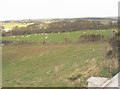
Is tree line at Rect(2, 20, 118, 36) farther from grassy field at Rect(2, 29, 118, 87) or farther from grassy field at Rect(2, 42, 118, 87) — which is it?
grassy field at Rect(2, 42, 118, 87)

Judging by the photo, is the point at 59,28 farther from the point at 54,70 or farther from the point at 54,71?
the point at 54,71

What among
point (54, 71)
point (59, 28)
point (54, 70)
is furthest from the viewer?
point (59, 28)

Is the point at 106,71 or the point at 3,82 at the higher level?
the point at 106,71

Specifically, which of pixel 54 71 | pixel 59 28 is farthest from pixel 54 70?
pixel 59 28

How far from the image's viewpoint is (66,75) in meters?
21.0

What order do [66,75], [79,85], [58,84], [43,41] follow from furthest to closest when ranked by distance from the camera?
[43,41] → [66,75] → [58,84] → [79,85]

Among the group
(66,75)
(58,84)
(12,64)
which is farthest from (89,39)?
(58,84)

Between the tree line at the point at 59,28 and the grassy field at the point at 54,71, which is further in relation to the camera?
the tree line at the point at 59,28

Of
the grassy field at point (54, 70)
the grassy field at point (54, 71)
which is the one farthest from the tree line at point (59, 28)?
the grassy field at point (54, 71)

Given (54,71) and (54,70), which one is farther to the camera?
(54,70)

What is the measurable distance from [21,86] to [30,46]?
23702 millimetres

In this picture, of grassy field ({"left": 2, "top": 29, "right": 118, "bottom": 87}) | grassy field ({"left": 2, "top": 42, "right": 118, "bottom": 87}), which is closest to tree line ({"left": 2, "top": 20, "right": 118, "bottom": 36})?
grassy field ({"left": 2, "top": 29, "right": 118, "bottom": 87})

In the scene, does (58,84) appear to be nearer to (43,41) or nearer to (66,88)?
(66,88)

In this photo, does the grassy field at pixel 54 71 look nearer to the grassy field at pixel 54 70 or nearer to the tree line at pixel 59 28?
the grassy field at pixel 54 70
